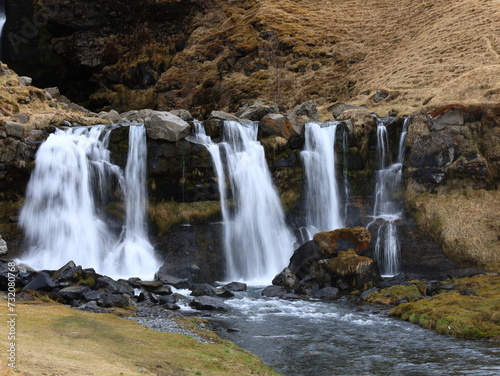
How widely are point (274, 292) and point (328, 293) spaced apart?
2597 mm

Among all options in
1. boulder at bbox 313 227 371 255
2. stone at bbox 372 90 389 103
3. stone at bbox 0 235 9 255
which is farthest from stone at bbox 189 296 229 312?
stone at bbox 372 90 389 103

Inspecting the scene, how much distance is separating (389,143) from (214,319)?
1943 cm

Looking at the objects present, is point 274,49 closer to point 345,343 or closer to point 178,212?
point 178,212

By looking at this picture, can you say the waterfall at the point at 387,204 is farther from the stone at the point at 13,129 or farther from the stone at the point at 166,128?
the stone at the point at 13,129

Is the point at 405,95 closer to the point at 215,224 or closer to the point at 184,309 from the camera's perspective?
the point at 215,224

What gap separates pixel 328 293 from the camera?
26328 millimetres

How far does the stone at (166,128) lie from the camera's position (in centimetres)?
3450

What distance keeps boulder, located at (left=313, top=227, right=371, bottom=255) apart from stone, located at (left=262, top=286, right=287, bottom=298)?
10.9 ft

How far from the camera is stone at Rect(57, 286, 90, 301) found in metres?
22.2

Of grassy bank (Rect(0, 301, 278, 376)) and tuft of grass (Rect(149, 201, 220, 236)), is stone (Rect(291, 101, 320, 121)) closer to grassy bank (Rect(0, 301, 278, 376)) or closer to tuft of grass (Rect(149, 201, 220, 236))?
tuft of grass (Rect(149, 201, 220, 236))

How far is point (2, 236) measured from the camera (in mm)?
32625

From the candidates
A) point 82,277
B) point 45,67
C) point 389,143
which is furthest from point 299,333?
→ point 45,67

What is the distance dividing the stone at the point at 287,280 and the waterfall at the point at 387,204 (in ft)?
19.3

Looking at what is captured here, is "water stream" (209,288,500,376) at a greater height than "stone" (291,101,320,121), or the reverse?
"stone" (291,101,320,121)
